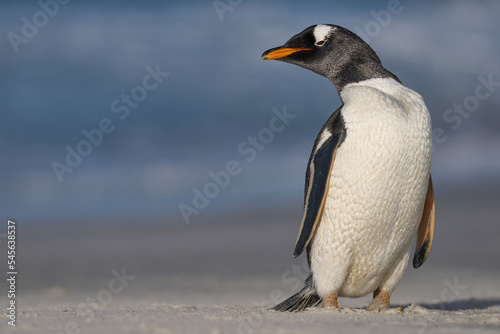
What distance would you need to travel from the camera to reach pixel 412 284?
24.8 feet

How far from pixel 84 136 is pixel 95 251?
20.4 feet

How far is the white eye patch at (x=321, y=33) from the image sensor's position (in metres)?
4.93

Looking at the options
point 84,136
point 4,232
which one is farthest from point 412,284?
point 84,136

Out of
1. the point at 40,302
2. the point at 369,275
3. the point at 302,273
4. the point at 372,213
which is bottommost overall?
the point at 302,273

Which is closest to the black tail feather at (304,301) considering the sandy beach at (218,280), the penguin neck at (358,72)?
the sandy beach at (218,280)

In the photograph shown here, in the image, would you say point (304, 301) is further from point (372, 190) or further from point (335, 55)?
point (335, 55)

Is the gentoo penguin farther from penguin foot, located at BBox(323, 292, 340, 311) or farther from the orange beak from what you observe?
the orange beak

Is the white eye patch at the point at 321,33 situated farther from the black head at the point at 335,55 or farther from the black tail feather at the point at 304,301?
the black tail feather at the point at 304,301

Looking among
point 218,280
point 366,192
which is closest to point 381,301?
point 366,192

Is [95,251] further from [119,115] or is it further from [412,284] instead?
[119,115]

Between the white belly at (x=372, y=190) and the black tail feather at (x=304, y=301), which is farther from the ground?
the white belly at (x=372, y=190)

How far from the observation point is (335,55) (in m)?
4.87

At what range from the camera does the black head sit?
4781 millimetres

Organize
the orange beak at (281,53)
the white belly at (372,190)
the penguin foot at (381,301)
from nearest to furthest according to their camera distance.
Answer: the white belly at (372,190)
the penguin foot at (381,301)
the orange beak at (281,53)
